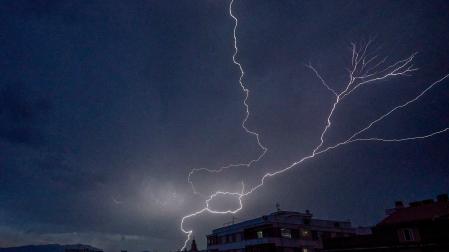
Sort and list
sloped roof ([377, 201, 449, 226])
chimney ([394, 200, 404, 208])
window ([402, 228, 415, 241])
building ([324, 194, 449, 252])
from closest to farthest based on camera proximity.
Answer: building ([324, 194, 449, 252]) < sloped roof ([377, 201, 449, 226]) < window ([402, 228, 415, 241]) < chimney ([394, 200, 404, 208])

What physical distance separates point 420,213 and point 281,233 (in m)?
17.9

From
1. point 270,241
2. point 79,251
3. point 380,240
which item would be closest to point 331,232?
point 270,241

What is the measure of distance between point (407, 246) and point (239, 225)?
2463cm

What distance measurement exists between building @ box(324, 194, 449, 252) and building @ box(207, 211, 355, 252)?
8.96m

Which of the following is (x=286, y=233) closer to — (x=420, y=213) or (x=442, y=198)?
(x=420, y=213)

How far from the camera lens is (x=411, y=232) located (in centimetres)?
2830

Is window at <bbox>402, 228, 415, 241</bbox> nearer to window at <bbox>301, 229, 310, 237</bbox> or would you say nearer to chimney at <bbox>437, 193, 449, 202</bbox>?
chimney at <bbox>437, 193, 449, 202</bbox>

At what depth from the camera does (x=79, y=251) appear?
89.2 m

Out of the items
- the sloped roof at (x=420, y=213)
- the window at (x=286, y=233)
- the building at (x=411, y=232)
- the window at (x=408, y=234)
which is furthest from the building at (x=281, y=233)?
the window at (x=408, y=234)

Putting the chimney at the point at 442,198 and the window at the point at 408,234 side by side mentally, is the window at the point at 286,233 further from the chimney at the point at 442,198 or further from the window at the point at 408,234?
the chimney at the point at 442,198

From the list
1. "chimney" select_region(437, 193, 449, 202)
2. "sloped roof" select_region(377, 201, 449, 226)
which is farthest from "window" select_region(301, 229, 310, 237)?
"chimney" select_region(437, 193, 449, 202)

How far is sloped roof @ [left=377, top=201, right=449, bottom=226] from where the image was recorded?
2800 cm

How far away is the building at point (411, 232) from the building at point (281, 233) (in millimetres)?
8956

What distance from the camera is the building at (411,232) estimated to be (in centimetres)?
A: 2638
